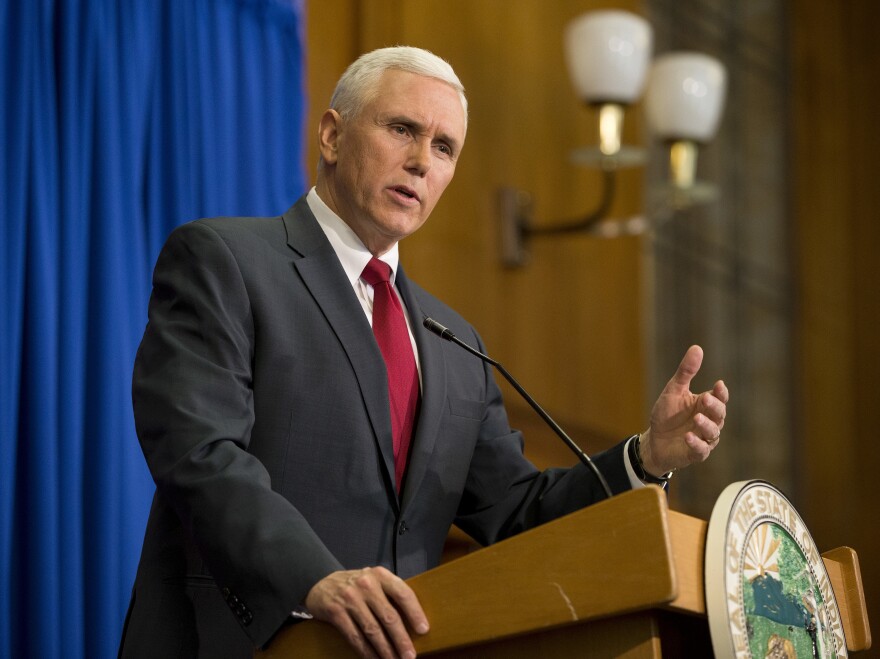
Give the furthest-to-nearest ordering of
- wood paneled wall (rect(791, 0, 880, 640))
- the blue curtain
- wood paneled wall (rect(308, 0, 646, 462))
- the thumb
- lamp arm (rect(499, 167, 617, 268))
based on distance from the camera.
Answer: wood paneled wall (rect(791, 0, 880, 640)) → lamp arm (rect(499, 167, 617, 268)) → wood paneled wall (rect(308, 0, 646, 462)) → the blue curtain → the thumb

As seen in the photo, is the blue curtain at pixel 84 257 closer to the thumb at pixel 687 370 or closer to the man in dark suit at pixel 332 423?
the man in dark suit at pixel 332 423

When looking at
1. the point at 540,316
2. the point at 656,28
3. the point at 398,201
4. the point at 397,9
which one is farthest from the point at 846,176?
the point at 398,201

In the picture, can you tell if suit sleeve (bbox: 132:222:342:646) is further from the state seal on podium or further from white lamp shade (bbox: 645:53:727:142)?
white lamp shade (bbox: 645:53:727:142)

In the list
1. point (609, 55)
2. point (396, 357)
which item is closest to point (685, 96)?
point (609, 55)

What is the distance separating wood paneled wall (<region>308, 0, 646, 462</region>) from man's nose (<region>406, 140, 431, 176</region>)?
1.64m

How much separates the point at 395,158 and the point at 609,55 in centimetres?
234

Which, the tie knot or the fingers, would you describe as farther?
the tie knot

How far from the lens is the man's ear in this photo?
2.19 metres

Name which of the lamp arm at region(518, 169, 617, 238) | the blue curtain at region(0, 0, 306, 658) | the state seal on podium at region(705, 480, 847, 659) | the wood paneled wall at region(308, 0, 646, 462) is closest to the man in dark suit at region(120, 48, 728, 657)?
the state seal on podium at region(705, 480, 847, 659)

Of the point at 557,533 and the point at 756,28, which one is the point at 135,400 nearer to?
the point at 557,533

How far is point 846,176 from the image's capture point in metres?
6.43

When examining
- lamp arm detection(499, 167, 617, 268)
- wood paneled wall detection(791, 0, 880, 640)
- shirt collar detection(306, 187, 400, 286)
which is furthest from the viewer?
wood paneled wall detection(791, 0, 880, 640)

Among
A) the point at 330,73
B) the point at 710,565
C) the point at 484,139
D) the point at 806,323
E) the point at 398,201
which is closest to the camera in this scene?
the point at 710,565

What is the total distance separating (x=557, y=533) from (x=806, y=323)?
5.38 metres
